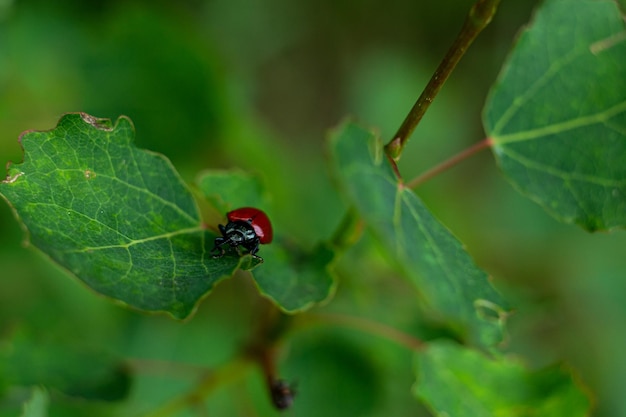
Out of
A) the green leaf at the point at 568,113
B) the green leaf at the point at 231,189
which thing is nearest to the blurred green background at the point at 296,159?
the green leaf at the point at 231,189

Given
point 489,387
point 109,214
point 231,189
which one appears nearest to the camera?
point 109,214

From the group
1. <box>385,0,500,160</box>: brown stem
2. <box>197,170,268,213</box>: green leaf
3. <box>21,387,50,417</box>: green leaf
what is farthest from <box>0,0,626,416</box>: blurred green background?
<box>385,0,500,160</box>: brown stem

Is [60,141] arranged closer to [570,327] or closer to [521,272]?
[521,272]

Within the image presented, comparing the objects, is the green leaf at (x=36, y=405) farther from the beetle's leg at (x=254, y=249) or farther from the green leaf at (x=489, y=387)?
Answer: the green leaf at (x=489, y=387)

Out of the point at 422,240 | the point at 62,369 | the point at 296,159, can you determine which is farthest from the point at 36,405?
the point at 296,159

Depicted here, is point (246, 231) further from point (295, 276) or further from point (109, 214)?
point (109, 214)

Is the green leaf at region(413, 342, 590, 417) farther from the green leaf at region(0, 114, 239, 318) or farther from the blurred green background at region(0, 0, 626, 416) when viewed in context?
the green leaf at region(0, 114, 239, 318)

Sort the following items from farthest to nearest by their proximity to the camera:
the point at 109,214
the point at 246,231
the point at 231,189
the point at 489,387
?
the point at 489,387 → the point at 231,189 → the point at 246,231 → the point at 109,214
